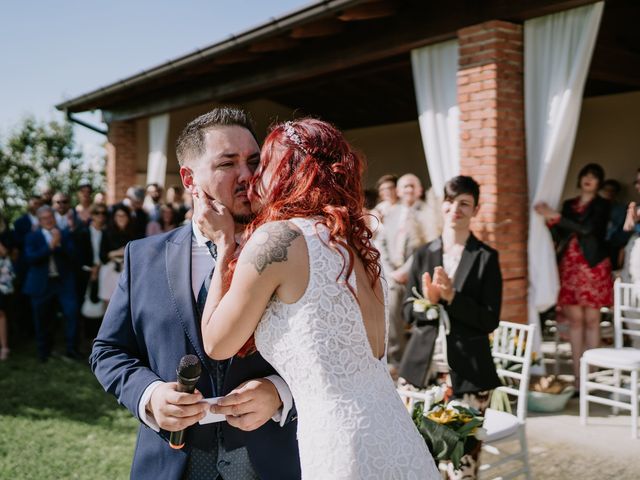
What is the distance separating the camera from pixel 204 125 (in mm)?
1972

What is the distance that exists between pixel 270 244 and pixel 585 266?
526 centimetres

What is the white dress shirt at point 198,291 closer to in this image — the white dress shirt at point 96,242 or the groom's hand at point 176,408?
the groom's hand at point 176,408

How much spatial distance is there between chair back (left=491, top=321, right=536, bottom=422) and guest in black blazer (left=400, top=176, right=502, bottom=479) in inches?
16.8

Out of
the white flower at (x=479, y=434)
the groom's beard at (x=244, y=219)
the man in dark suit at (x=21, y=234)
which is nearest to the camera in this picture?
the groom's beard at (x=244, y=219)

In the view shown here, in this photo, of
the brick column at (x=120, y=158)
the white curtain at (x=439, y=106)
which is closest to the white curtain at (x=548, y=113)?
the white curtain at (x=439, y=106)

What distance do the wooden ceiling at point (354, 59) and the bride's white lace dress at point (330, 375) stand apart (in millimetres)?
4731

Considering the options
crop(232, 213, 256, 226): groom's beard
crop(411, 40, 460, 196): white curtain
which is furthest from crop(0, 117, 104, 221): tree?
crop(232, 213, 256, 226): groom's beard

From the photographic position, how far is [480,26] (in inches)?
231

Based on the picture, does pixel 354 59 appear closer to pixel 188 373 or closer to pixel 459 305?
pixel 459 305

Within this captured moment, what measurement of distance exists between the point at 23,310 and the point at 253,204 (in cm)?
814

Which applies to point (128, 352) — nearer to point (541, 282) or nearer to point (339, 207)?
point (339, 207)

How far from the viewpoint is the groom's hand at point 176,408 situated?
1.59 m

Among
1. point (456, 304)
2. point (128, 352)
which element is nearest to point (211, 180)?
point (128, 352)

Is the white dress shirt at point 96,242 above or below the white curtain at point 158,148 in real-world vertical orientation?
below
